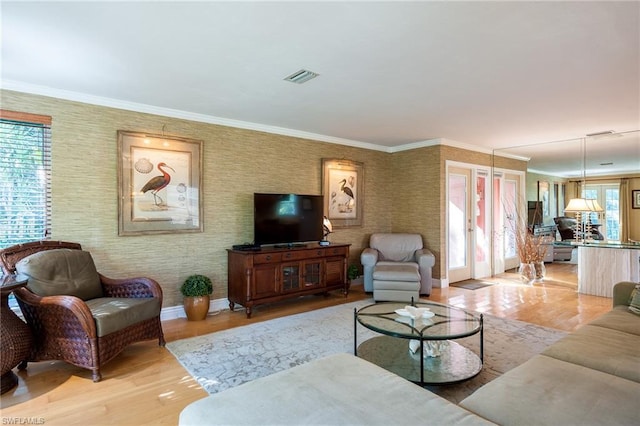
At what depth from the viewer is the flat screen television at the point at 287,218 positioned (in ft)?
14.3

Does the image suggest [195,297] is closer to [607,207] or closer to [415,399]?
[415,399]

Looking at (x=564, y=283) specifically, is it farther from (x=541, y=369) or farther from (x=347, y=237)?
(x=541, y=369)

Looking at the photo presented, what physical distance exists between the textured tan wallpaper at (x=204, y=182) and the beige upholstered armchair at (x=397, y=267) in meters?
0.71

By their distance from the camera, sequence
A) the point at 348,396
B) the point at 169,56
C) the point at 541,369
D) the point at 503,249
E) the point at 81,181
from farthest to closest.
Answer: the point at 503,249
the point at 81,181
the point at 169,56
the point at 541,369
the point at 348,396

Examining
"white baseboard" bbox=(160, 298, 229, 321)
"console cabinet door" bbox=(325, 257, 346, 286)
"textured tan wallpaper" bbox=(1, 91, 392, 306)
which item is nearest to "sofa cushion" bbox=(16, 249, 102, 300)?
"textured tan wallpaper" bbox=(1, 91, 392, 306)

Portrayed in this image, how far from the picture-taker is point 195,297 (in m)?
3.85

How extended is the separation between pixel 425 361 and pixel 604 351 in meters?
1.10

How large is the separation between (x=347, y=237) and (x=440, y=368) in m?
3.33

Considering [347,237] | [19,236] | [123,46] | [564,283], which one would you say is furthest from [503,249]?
[19,236]

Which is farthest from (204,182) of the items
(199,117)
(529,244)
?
(529,244)

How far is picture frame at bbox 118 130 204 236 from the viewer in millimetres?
3664

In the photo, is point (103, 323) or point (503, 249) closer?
point (103, 323)

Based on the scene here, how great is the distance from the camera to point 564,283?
5.76 metres

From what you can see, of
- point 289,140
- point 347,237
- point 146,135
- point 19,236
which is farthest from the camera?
point 347,237
